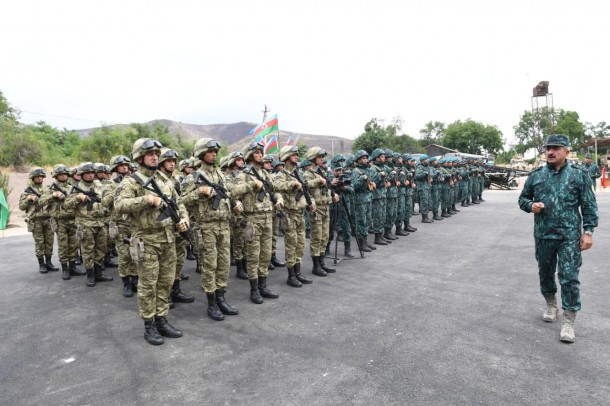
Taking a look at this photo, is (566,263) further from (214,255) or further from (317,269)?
(214,255)

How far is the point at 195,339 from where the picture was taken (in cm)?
421

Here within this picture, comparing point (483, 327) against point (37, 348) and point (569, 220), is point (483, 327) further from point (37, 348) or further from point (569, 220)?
point (37, 348)

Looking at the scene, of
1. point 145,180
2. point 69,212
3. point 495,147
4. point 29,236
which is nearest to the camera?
point 145,180

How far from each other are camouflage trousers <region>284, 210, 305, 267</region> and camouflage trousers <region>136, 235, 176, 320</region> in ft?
6.42

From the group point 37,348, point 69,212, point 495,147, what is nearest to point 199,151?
point 37,348

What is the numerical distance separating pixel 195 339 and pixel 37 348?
1.60 m

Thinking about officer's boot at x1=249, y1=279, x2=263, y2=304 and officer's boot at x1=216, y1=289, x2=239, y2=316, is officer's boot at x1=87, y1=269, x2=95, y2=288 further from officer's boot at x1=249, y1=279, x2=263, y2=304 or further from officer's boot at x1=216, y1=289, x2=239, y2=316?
officer's boot at x1=249, y1=279, x2=263, y2=304

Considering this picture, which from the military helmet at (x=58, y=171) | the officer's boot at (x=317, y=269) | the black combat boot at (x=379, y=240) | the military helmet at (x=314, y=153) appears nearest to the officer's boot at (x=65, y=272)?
the military helmet at (x=58, y=171)

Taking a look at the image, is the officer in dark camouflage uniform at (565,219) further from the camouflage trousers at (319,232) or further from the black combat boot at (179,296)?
the black combat boot at (179,296)

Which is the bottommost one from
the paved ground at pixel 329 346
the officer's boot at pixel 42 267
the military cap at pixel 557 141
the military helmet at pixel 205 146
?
the paved ground at pixel 329 346

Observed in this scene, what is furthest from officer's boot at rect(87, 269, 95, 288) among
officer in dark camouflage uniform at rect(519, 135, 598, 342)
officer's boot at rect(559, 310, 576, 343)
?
officer's boot at rect(559, 310, 576, 343)

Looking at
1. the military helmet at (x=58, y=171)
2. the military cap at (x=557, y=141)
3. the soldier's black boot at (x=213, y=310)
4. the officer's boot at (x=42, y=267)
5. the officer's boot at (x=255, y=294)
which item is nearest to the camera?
the military cap at (x=557, y=141)

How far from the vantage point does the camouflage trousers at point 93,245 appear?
6.61 meters

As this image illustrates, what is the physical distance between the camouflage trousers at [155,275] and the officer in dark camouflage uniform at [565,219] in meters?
3.82
